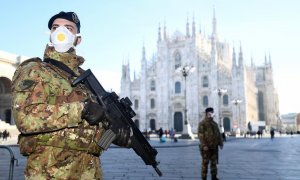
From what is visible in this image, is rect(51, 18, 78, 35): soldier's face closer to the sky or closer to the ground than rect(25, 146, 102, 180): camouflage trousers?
closer to the sky

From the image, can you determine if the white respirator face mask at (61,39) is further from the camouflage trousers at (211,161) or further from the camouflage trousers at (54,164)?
the camouflage trousers at (211,161)

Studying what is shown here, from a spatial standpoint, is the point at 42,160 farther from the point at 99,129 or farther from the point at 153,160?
the point at 153,160

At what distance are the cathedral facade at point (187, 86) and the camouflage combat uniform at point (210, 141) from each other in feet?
133

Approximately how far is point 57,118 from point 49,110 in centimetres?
8

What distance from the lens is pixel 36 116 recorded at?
7.42 feet

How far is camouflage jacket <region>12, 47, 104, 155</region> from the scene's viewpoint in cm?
227

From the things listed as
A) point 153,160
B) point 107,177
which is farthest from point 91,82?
point 107,177

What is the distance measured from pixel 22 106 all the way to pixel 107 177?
5326 millimetres

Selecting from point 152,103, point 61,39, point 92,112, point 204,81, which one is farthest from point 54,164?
point 152,103

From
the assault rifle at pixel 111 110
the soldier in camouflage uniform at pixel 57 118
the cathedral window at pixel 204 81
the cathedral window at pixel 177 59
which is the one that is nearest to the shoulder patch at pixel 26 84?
the soldier in camouflage uniform at pixel 57 118

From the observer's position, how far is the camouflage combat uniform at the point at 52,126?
2.28 metres

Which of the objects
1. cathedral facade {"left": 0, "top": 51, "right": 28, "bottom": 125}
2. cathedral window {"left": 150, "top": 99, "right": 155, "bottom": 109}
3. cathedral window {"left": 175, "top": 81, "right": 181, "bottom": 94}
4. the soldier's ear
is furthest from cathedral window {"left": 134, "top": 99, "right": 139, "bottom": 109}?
the soldier's ear

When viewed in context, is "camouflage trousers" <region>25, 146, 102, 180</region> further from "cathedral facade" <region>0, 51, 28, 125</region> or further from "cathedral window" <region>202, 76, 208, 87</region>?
"cathedral window" <region>202, 76, 208, 87</region>

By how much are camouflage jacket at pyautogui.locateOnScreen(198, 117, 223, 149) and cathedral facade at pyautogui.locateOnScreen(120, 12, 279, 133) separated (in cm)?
4052
